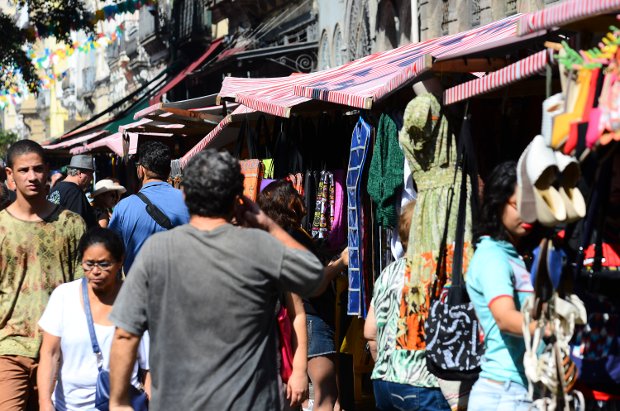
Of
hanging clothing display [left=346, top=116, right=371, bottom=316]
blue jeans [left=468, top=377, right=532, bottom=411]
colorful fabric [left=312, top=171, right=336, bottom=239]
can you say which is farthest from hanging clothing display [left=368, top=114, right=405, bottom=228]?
blue jeans [left=468, top=377, right=532, bottom=411]

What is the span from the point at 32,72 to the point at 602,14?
2344cm

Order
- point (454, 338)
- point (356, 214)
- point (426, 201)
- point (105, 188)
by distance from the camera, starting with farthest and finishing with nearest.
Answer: point (105, 188) → point (356, 214) → point (426, 201) → point (454, 338)

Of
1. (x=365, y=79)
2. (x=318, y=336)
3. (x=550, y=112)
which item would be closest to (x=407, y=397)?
(x=550, y=112)

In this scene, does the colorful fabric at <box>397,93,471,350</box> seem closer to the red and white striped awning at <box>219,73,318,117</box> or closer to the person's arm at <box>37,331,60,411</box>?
the person's arm at <box>37,331,60,411</box>

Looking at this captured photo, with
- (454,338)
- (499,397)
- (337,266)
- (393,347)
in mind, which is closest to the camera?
(499,397)

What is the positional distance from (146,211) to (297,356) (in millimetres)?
2195

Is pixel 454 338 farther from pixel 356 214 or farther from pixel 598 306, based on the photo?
pixel 356 214

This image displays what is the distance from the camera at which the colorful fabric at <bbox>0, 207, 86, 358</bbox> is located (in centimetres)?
680

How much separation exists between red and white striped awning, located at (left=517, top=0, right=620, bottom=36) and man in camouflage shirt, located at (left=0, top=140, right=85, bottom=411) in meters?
3.21

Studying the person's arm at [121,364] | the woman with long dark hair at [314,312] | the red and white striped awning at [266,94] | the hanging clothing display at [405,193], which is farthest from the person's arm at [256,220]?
the red and white striped awning at [266,94]

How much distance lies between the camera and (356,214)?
8086 millimetres

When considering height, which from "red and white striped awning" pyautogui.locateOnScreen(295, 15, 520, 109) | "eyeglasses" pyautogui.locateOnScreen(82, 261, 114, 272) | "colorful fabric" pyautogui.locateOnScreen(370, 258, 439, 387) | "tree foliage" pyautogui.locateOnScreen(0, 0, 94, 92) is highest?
"tree foliage" pyautogui.locateOnScreen(0, 0, 94, 92)

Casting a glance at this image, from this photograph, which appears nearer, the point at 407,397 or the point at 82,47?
the point at 407,397

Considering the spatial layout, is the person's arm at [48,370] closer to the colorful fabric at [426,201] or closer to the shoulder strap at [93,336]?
the shoulder strap at [93,336]
